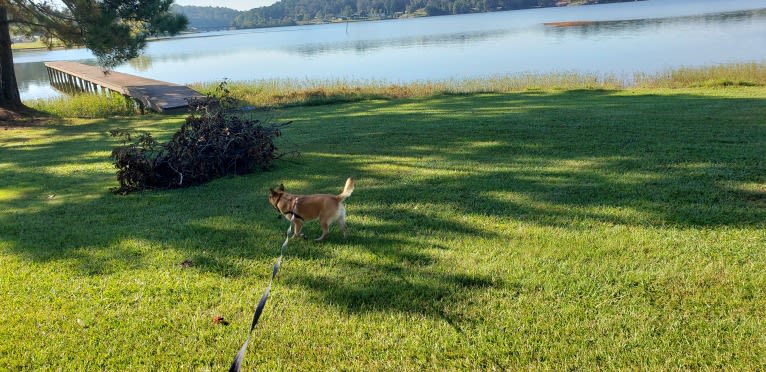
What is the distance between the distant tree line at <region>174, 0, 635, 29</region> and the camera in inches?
4835

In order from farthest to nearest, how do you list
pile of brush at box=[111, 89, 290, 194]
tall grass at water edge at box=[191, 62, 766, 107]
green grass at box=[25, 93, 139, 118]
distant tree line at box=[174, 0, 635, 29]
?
distant tree line at box=[174, 0, 635, 29] → green grass at box=[25, 93, 139, 118] → tall grass at water edge at box=[191, 62, 766, 107] → pile of brush at box=[111, 89, 290, 194]

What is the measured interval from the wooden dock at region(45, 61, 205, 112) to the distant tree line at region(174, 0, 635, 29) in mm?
93924

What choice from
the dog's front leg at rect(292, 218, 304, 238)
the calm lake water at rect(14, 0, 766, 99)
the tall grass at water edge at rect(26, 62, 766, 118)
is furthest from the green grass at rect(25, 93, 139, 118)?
the dog's front leg at rect(292, 218, 304, 238)

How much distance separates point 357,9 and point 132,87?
113 m

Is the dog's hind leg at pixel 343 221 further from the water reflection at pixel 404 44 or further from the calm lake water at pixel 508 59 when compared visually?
the water reflection at pixel 404 44

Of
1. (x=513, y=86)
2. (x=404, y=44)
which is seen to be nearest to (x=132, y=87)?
(x=513, y=86)

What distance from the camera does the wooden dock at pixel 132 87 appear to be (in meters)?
18.2

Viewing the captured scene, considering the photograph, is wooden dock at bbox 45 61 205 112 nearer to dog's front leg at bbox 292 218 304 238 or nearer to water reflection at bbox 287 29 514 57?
dog's front leg at bbox 292 218 304 238

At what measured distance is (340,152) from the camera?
27.5 feet

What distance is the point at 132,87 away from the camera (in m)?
21.1

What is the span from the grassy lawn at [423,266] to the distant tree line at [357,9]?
4716 inches

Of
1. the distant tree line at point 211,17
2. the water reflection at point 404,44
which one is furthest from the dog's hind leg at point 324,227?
the distant tree line at point 211,17

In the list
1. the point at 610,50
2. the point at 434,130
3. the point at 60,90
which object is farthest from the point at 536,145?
the point at 60,90

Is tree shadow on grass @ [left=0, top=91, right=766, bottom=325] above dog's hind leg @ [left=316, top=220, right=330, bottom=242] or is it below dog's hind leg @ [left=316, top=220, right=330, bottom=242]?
below
